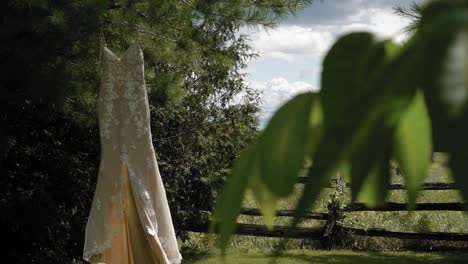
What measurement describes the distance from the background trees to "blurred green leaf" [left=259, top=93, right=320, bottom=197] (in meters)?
4.19

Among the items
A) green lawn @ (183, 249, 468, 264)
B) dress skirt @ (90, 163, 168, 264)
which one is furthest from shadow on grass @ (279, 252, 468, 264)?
dress skirt @ (90, 163, 168, 264)

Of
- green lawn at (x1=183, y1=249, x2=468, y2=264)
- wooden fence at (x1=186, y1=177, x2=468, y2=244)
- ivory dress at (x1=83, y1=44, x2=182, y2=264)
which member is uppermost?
ivory dress at (x1=83, y1=44, x2=182, y2=264)

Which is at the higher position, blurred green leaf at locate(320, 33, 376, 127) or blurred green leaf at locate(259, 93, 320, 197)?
blurred green leaf at locate(320, 33, 376, 127)

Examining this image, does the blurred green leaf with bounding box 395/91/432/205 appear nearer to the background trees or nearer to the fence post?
the background trees

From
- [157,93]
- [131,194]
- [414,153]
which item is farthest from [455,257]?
[414,153]

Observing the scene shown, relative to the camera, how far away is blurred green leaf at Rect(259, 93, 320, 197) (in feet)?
0.75

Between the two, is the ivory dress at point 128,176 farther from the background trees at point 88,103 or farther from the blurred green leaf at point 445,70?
the blurred green leaf at point 445,70

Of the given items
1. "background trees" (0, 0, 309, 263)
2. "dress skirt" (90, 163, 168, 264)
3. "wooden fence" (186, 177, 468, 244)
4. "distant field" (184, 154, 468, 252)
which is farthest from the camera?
"distant field" (184, 154, 468, 252)

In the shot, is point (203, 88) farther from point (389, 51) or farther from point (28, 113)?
point (389, 51)

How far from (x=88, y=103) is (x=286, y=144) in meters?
4.86

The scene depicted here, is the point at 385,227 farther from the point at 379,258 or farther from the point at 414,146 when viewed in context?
the point at 414,146

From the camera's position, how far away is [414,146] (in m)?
0.24

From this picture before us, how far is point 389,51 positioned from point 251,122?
290 inches

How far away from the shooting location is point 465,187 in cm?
18
